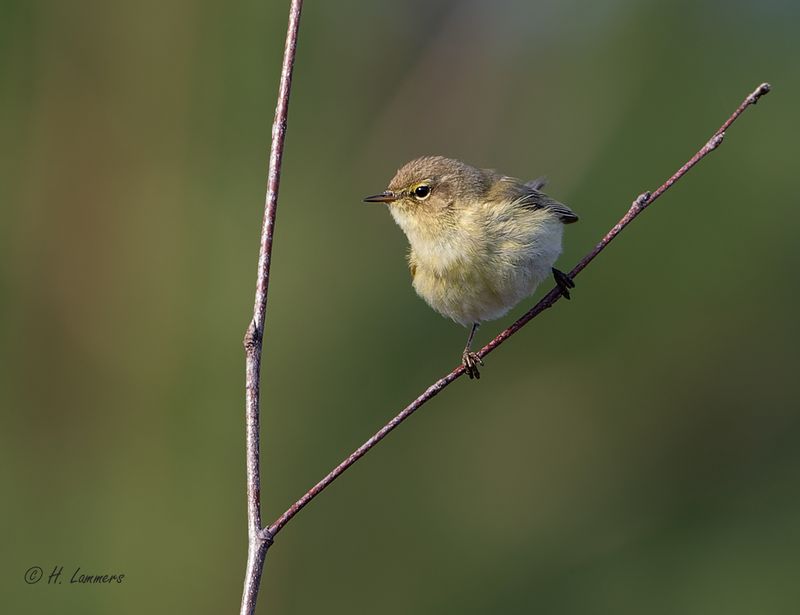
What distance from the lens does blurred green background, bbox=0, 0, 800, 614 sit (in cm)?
501

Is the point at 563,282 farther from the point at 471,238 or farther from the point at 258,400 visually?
the point at 258,400

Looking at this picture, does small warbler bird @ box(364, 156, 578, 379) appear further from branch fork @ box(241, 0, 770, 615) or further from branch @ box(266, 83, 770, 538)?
branch fork @ box(241, 0, 770, 615)

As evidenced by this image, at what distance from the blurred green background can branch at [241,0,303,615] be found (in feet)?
11.3

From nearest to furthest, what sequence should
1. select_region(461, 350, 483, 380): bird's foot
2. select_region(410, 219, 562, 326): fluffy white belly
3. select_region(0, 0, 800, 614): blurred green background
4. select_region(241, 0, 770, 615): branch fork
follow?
1. select_region(241, 0, 770, 615): branch fork
2. select_region(410, 219, 562, 326): fluffy white belly
3. select_region(461, 350, 483, 380): bird's foot
4. select_region(0, 0, 800, 614): blurred green background

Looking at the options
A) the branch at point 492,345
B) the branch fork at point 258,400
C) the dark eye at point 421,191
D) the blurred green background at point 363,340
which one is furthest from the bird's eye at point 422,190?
the blurred green background at point 363,340

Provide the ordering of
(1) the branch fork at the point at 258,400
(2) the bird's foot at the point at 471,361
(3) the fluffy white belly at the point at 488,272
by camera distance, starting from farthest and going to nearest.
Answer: (2) the bird's foot at the point at 471,361 < (3) the fluffy white belly at the point at 488,272 < (1) the branch fork at the point at 258,400

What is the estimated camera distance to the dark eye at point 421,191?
339 cm

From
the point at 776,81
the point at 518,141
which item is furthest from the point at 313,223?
the point at 776,81

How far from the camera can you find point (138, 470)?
17.2ft

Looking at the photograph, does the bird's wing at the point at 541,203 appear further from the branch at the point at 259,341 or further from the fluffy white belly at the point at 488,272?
the branch at the point at 259,341

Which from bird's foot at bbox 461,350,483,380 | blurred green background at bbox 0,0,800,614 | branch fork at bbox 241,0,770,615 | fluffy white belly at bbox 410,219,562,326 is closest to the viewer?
branch fork at bbox 241,0,770,615

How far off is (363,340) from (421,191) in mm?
2241

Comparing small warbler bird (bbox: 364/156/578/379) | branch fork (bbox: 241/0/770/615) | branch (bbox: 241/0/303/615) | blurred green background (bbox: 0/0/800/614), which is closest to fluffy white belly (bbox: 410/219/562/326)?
small warbler bird (bbox: 364/156/578/379)

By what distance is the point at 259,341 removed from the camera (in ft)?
5.51
